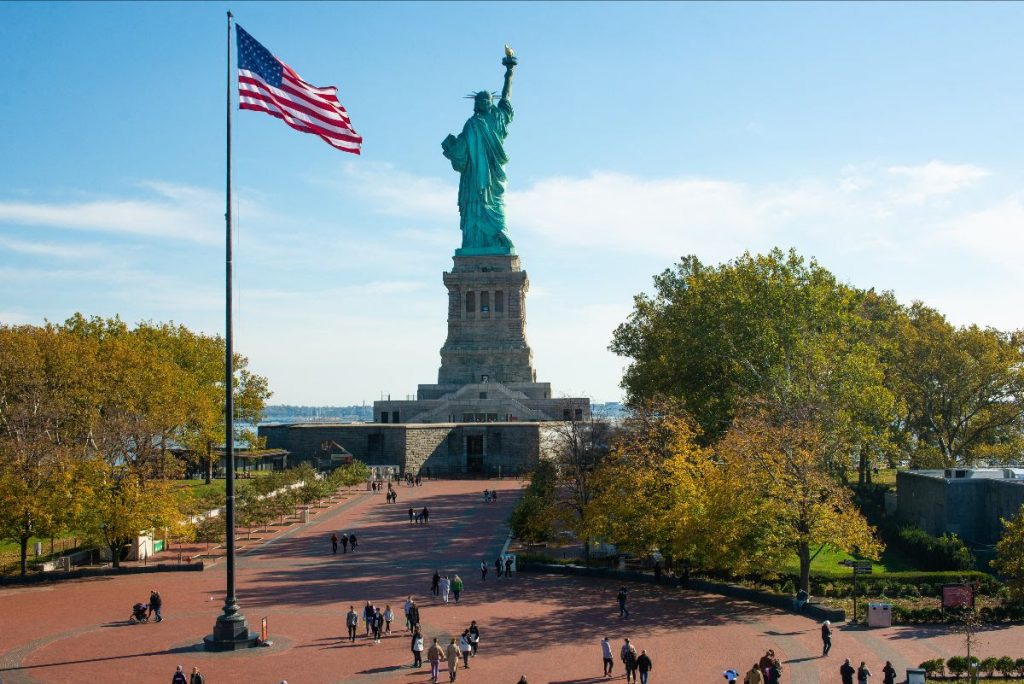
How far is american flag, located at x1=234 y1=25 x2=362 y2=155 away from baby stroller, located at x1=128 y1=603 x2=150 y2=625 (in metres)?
15.8

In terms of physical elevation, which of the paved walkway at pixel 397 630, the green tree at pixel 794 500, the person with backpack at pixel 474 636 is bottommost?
the paved walkway at pixel 397 630

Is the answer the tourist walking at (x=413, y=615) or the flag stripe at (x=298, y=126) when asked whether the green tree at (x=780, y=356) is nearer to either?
the tourist walking at (x=413, y=615)

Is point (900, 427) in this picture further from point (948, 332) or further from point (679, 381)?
point (679, 381)

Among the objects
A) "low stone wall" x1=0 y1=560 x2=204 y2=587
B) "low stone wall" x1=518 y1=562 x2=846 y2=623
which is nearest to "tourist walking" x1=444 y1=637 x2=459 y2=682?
"low stone wall" x1=518 y1=562 x2=846 y2=623

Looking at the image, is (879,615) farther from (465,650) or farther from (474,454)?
(474,454)

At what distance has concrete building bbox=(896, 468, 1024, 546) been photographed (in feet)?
126

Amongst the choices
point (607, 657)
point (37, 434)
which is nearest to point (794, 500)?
point (607, 657)

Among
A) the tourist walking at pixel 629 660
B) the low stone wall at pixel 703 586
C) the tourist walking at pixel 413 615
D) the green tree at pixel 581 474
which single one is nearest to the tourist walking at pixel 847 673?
the tourist walking at pixel 629 660

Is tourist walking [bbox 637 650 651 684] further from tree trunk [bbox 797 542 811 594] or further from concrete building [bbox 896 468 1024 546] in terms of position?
concrete building [bbox 896 468 1024 546]

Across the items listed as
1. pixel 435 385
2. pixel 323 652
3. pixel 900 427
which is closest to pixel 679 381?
pixel 900 427

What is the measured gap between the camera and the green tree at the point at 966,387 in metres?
54.8

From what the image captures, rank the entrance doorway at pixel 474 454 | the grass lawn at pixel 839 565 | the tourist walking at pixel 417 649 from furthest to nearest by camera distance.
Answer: the entrance doorway at pixel 474 454, the grass lawn at pixel 839 565, the tourist walking at pixel 417 649

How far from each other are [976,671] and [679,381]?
92.7ft

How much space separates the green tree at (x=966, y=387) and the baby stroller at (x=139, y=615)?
4376cm
